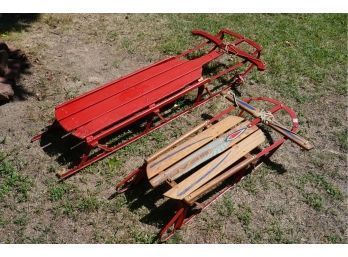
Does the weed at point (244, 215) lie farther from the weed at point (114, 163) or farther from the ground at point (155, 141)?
the weed at point (114, 163)

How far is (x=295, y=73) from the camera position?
7707 mm

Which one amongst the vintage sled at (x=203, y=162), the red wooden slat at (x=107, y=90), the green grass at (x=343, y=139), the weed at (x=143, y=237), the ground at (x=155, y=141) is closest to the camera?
the vintage sled at (x=203, y=162)

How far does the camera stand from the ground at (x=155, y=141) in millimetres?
5242

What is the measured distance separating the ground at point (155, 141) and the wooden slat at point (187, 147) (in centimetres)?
57

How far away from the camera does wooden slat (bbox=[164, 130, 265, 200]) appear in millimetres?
4898

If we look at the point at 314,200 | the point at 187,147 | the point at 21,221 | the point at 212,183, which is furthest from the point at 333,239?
the point at 21,221

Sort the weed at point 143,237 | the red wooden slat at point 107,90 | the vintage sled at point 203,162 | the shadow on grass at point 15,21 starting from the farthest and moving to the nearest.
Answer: the shadow on grass at point 15,21
the red wooden slat at point 107,90
the weed at point 143,237
the vintage sled at point 203,162

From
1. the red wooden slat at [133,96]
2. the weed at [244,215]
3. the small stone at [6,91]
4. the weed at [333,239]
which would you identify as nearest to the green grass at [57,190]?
the red wooden slat at [133,96]

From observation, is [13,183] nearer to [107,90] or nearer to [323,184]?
[107,90]

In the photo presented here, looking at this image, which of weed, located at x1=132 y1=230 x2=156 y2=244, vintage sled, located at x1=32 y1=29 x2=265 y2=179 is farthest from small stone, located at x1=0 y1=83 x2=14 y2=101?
weed, located at x1=132 y1=230 x2=156 y2=244

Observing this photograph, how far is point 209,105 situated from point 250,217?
217 cm

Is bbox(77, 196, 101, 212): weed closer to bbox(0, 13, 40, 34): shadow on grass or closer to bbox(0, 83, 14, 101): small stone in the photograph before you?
bbox(0, 83, 14, 101): small stone
